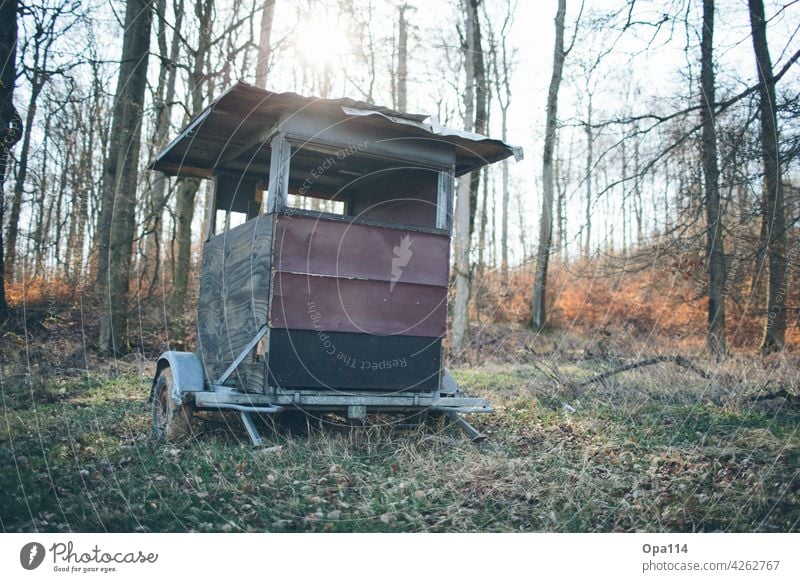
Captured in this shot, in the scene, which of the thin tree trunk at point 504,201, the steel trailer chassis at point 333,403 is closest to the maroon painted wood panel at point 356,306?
the steel trailer chassis at point 333,403

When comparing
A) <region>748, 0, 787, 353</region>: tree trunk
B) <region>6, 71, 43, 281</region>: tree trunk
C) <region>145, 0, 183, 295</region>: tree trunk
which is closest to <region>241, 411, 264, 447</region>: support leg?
<region>6, 71, 43, 281</region>: tree trunk

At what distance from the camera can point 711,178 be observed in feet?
26.0

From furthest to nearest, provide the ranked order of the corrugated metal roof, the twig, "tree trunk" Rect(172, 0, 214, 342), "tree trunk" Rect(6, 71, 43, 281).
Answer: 1. "tree trunk" Rect(172, 0, 214, 342)
2. the twig
3. "tree trunk" Rect(6, 71, 43, 281)
4. the corrugated metal roof

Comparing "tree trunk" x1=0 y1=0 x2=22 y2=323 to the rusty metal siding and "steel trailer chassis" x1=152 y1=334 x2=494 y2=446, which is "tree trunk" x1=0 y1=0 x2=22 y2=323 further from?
the rusty metal siding

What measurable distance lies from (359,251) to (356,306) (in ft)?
1.61

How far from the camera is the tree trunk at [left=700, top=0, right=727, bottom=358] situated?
7.69 metres

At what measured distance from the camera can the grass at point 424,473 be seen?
3.88 meters

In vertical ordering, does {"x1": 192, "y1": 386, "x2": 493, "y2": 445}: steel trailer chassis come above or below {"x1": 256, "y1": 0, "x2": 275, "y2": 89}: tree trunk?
below

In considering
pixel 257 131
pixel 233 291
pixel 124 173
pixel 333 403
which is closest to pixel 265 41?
pixel 124 173

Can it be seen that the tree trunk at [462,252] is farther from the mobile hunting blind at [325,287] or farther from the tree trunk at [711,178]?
the mobile hunting blind at [325,287]

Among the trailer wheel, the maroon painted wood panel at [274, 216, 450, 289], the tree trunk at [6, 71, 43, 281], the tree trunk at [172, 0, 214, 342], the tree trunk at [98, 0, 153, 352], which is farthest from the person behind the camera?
the tree trunk at [172, 0, 214, 342]

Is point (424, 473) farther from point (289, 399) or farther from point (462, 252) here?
point (462, 252)

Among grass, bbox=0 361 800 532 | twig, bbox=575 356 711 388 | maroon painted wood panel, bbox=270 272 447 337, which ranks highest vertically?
maroon painted wood panel, bbox=270 272 447 337

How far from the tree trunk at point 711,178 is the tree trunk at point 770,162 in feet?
1.67
